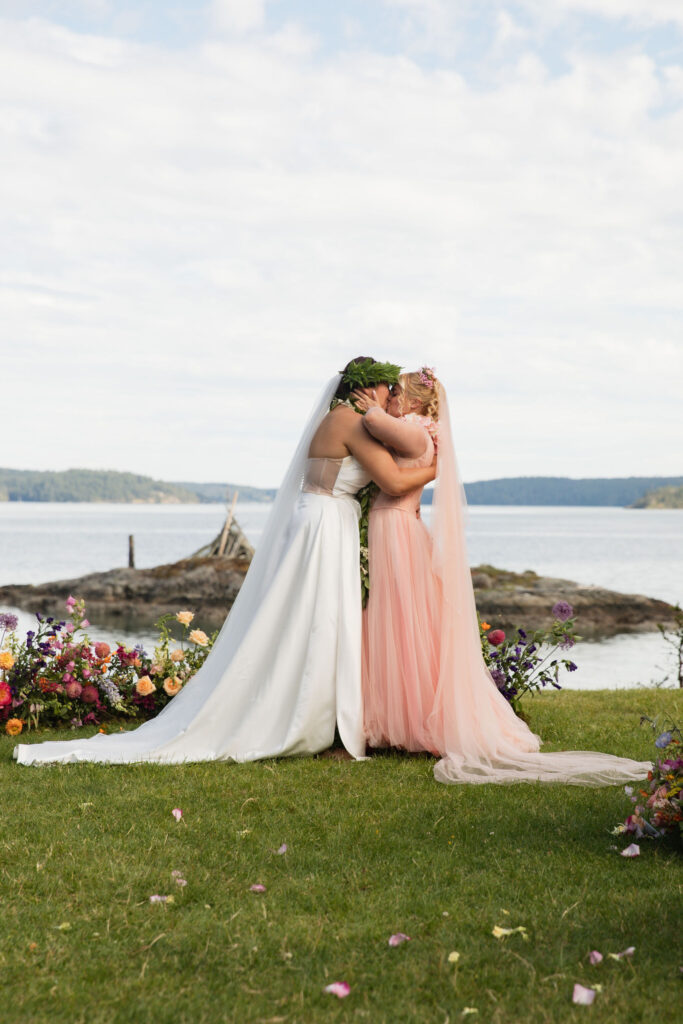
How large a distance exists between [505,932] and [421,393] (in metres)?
3.97

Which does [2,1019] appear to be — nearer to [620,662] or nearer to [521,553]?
[620,662]

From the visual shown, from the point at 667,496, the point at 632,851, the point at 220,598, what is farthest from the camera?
the point at 667,496

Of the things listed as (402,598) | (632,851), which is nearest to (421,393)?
(402,598)

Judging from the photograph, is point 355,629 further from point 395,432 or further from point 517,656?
point 517,656

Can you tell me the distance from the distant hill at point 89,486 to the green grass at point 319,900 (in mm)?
A: 128966

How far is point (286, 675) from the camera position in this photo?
6.12 meters

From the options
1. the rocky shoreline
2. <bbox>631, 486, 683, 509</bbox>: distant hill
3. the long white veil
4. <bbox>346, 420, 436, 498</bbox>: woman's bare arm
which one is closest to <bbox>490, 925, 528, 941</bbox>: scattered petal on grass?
the long white veil

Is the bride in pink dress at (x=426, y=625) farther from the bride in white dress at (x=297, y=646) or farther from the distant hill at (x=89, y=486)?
the distant hill at (x=89, y=486)

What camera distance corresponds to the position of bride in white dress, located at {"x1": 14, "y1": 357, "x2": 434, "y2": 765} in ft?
19.8

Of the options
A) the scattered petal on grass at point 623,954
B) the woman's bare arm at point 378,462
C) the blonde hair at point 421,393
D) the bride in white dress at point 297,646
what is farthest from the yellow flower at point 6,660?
the scattered petal on grass at point 623,954

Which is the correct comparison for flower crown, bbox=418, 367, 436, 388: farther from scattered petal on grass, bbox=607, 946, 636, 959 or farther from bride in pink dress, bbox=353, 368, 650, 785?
scattered petal on grass, bbox=607, 946, 636, 959

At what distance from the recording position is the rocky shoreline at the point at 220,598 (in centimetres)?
2997

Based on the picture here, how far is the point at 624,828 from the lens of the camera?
4355 millimetres

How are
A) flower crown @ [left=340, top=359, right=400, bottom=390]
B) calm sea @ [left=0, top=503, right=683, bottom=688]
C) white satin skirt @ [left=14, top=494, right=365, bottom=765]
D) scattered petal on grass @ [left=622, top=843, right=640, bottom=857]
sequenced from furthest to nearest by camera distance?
calm sea @ [left=0, top=503, right=683, bottom=688] → flower crown @ [left=340, top=359, right=400, bottom=390] → white satin skirt @ [left=14, top=494, right=365, bottom=765] → scattered petal on grass @ [left=622, top=843, right=640, bottom=857]
